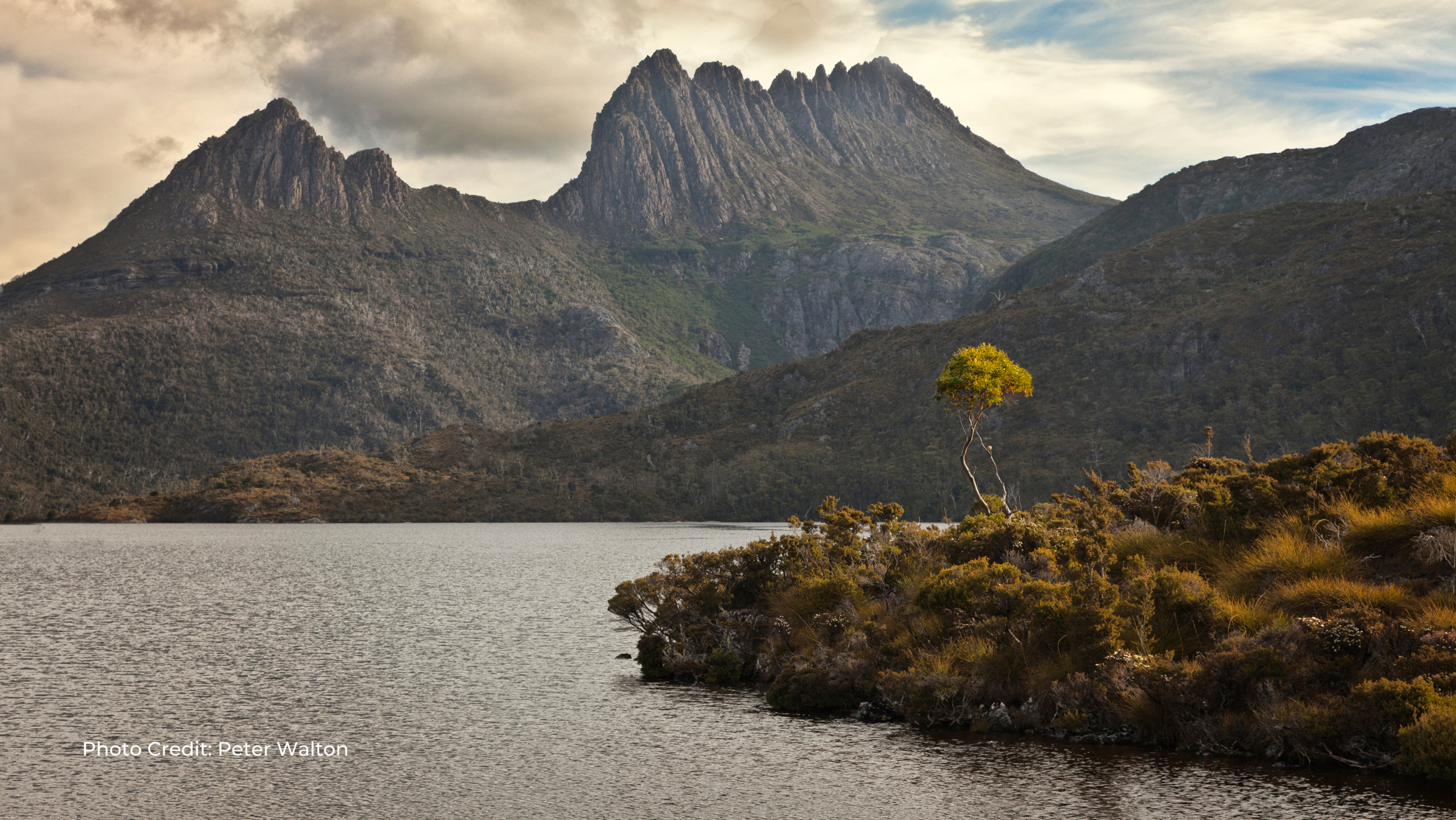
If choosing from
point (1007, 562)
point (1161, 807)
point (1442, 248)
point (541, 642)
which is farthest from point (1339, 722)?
point (1442, 248)

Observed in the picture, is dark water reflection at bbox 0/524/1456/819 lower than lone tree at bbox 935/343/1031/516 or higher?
lower

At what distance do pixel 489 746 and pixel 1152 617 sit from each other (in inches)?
806

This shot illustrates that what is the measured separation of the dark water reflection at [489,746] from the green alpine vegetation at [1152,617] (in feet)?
4.69

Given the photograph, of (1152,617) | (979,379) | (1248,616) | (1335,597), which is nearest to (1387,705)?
(1335,597)

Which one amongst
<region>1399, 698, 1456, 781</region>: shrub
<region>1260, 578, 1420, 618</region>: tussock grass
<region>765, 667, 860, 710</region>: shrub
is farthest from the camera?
<region>765, 667, 860, 710</region>: shrub

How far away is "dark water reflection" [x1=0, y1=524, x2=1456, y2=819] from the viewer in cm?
2250

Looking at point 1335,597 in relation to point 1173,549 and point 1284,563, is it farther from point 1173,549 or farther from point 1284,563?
point 1173,549

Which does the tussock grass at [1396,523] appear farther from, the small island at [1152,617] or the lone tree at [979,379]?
the lone tree at [979,379]

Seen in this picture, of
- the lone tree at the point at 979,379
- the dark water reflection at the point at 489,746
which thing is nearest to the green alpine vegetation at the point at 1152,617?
the dark water reflection at the point at 489,746

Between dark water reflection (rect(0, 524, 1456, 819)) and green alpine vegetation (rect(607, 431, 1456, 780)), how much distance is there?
143 centimetres

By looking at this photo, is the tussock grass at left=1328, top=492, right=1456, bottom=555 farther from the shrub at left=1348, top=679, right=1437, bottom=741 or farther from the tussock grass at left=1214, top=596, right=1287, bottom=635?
the shrub at left=1348, top=679, right=1437, bottom=741

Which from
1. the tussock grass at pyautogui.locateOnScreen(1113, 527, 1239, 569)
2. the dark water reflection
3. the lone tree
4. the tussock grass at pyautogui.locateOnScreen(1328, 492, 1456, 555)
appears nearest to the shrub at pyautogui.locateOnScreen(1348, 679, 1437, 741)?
the dark water reflection

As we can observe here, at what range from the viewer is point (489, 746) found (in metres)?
28.9

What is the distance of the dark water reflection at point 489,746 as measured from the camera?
73.8ft
